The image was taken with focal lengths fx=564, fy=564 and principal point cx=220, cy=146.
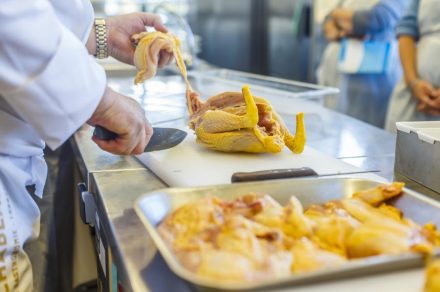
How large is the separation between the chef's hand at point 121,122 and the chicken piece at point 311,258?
402 millimetres

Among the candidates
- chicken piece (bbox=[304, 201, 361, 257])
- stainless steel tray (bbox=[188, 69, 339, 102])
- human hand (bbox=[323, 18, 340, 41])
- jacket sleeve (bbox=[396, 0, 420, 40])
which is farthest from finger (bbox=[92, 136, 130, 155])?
human hand (bbox=[323, 18, 340, 41])

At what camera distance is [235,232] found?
→ 0.63 meters

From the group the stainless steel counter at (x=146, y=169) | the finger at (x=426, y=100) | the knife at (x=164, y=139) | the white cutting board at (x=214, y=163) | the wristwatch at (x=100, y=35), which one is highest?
the wristwatch at (x=100, y=35)

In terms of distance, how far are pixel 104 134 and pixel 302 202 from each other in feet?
1.21

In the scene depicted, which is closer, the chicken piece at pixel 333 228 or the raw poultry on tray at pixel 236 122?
the chicken piece at pixel 333 228

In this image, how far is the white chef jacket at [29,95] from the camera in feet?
2.56

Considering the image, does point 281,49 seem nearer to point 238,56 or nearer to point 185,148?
point 238,56

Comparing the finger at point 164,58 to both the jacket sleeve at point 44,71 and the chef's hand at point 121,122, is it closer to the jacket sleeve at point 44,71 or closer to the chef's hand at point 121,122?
the chef's hand at point 121,122

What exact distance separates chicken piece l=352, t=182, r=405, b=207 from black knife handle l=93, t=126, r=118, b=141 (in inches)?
16.7

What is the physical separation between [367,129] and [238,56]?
3.56 meters

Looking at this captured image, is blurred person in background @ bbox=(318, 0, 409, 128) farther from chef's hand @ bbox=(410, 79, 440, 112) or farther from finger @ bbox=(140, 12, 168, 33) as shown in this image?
finger @ bbox=(140, 12, 168, 33)

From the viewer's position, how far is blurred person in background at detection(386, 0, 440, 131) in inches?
90.5

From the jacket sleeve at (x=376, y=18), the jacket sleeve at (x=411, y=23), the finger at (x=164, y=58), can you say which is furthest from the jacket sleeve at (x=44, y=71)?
the jacket sleeve at (x=376, y=18)

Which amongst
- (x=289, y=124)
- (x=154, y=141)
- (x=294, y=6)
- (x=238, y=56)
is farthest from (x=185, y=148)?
(x=238, y=56)
